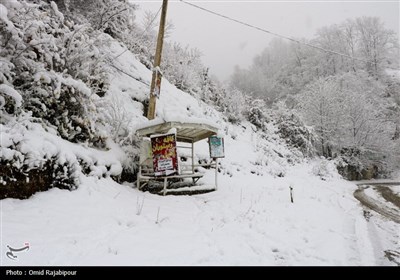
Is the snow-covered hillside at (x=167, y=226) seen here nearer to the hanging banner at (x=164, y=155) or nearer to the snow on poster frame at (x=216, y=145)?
the hanging banner at (x=164, y=155)

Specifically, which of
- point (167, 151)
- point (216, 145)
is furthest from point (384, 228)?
point (167, 151)

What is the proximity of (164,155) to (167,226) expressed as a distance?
242cm

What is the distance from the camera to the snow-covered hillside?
Answer: 367 cm

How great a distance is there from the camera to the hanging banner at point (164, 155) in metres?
6.98

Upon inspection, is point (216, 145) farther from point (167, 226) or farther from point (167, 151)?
point (167, 226)

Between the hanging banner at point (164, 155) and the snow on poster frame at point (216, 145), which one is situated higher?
the snow on poster frame at point (216, 145)

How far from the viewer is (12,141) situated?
469cm

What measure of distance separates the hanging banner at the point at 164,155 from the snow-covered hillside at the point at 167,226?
0.75 meters

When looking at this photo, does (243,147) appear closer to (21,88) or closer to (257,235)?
(257,235)

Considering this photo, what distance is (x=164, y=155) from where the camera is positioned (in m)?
7.07

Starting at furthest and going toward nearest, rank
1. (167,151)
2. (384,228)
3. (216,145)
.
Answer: (216,145), (167,151), (384,228)

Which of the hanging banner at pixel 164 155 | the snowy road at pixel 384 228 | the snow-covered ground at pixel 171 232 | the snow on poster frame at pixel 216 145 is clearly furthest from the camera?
the snow on poster frame at pixel 216 145

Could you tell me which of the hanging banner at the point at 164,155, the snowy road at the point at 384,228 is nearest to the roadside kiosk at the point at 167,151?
the hanging banner at the point at 164,155
